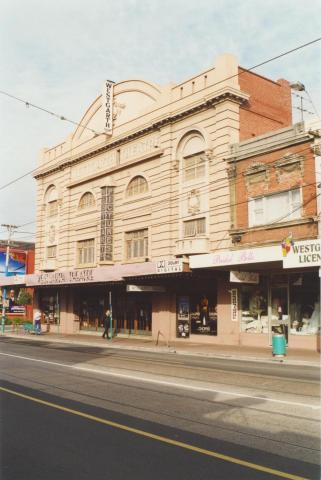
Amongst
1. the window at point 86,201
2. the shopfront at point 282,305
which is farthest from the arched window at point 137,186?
the shopfront at point 282,305

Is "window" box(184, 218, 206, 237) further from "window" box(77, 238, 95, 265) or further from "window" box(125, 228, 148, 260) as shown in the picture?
"window" box(77, 238, 95, 265)

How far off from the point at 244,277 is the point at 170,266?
3778 millimetres

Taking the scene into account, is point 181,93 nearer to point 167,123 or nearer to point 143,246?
point 167,123

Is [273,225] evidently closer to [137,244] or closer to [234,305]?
[234,305]

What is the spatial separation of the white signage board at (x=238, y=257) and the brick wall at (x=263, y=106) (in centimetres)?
717

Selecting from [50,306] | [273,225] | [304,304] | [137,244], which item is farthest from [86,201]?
[304,304]

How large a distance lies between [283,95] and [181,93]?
6.49 m

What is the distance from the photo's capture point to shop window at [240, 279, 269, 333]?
75.9 feet

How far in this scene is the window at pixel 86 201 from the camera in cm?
3459

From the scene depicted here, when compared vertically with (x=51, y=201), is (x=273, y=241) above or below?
below

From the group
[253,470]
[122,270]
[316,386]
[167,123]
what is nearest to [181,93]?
[167,123]

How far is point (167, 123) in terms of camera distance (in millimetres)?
28312

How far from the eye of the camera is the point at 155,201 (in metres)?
28.8

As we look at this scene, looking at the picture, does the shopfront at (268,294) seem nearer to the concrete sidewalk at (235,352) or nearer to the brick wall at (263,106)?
the concrete sidewalk at (235,352)
